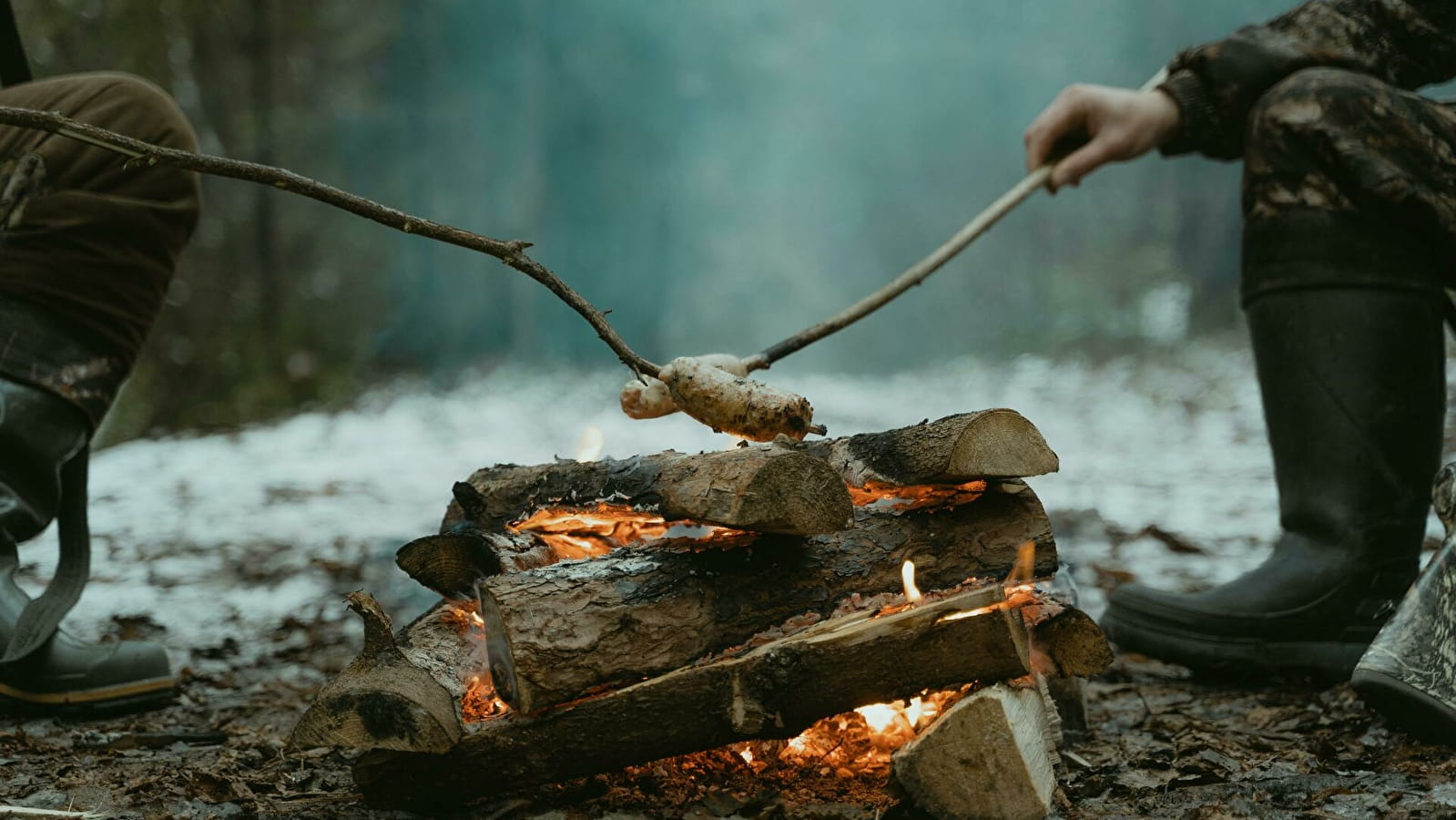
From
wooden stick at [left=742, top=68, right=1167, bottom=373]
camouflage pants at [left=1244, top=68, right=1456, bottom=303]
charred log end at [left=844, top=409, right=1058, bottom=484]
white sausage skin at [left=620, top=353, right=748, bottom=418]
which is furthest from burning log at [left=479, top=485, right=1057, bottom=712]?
camouflage pants at [left=1244, top=68, right=1456, bottom=303]

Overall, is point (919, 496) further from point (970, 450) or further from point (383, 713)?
point (383, 713)

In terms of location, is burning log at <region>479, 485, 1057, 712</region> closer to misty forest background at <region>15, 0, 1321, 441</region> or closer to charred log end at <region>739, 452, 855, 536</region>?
charred log end at <region>739, 452, 855, 536</region>

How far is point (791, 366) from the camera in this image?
39.2ft

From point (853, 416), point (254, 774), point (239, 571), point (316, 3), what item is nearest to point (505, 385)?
point (853, 416)

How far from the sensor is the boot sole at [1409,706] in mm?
1470

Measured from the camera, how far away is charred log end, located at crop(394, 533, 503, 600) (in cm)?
146

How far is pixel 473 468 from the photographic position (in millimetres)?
6582

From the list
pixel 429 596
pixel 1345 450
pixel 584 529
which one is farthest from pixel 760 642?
pixel 429 596

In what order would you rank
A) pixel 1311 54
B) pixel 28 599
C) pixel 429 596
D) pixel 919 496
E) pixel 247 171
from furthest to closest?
pixel 429 596 → pixel 1311 54 → pixel 28 599 → pixel 919 496 → pixel 247 171

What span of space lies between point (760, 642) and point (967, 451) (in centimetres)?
38

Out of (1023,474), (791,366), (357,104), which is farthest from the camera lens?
(791,366)

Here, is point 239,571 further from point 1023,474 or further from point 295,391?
point 295,391

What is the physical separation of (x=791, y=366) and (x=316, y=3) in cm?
647

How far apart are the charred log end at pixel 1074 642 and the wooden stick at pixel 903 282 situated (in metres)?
0.62
